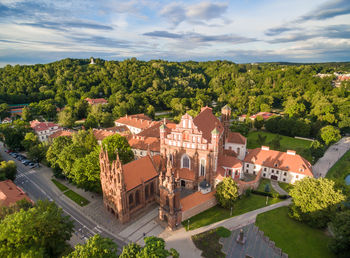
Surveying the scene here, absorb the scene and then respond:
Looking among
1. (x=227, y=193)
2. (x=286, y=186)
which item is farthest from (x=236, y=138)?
(x=227, y=193)

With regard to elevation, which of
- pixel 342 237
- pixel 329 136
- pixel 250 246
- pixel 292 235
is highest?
pixel 329 136

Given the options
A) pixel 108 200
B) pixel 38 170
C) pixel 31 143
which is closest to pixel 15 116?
pixel 31 143

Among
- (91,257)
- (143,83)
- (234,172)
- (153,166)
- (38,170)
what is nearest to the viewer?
(91,257)

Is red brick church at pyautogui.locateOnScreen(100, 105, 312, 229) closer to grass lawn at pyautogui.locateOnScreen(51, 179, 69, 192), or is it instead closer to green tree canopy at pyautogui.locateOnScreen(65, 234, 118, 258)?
green tree canopy at pyautogui.locateOnScreen(65, 234, 118, 258)

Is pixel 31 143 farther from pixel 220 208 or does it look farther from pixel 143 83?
pixel 143 83

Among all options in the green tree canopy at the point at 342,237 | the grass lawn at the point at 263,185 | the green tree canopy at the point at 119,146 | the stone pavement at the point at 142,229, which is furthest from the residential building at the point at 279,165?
the green tree canopy at the point at 119,146

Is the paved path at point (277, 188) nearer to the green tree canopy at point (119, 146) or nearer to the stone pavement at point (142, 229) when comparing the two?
the stone pavement at point (142, 229)

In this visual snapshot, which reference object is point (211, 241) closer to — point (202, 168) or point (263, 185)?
point (202, 168)
